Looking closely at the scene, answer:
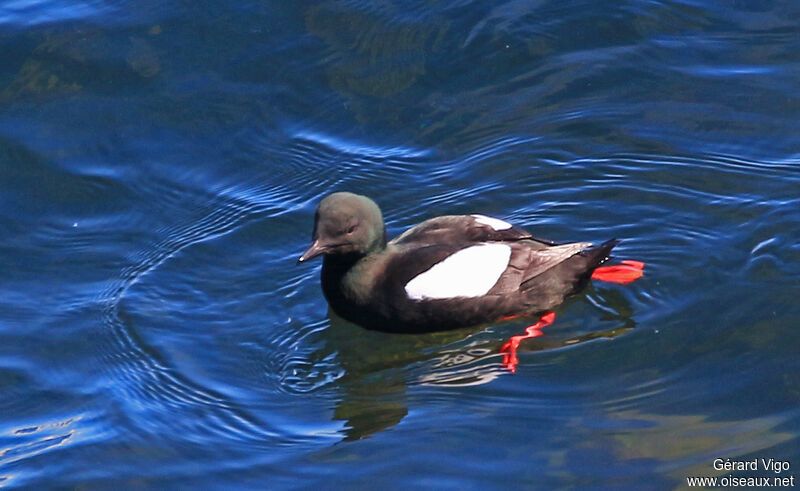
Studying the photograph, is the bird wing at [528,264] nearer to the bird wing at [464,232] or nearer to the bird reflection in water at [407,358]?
the bird wing at [464,232]

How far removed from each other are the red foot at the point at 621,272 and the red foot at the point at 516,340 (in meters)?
0.47

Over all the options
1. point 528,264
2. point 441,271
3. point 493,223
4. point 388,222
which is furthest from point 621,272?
point 388,222

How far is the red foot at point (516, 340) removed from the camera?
710 centimetres

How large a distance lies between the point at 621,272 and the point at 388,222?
196cm

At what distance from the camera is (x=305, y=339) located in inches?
301

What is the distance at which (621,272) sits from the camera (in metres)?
7.73

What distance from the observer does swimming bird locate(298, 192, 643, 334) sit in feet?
24.4

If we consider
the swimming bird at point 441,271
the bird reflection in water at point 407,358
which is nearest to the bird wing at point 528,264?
the swimming bird at point 441,271

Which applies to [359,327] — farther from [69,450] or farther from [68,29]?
[68,29]

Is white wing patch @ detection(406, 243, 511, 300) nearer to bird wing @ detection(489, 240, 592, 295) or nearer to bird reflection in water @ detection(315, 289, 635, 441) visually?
bird wing @ detection(489, 240, 592, 295)

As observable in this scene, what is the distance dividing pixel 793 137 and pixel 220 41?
5.39m

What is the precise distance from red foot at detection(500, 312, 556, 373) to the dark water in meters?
0.08

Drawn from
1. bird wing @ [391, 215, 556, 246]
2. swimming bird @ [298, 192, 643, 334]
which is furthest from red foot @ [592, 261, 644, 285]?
bird wing @ [391, 215, 556, 246]

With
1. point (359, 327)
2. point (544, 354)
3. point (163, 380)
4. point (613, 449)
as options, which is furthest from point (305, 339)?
point (613, 449)
